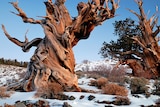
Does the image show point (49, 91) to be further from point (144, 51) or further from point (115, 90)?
point (144, 51)

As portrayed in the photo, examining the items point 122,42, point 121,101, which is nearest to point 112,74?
point 122,42

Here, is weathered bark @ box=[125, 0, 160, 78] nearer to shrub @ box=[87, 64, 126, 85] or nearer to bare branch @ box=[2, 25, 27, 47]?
shrub @ box=[87, 64, 126, 85]

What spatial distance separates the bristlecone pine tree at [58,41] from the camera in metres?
13.0

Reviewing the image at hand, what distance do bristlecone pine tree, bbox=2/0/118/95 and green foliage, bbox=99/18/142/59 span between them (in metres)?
11.4

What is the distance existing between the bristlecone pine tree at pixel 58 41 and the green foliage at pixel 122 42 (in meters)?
11.4

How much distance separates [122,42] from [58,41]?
13.8m

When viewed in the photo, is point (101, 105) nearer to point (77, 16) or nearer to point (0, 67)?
point (77, 16)

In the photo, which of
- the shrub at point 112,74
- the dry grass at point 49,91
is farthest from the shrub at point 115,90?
the shrub at point 112,74

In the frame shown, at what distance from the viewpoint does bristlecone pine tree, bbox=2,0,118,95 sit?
513 inches

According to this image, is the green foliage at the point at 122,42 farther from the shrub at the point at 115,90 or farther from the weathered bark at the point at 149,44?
the shrub at the point at 115,90

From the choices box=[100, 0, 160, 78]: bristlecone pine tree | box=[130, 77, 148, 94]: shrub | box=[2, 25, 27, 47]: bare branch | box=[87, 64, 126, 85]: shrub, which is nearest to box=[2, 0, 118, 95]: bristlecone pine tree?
box=[2, 25, 27, 47]: bare branch

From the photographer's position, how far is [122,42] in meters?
26.7

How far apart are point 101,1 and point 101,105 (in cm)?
659

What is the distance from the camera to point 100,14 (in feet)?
46.6
